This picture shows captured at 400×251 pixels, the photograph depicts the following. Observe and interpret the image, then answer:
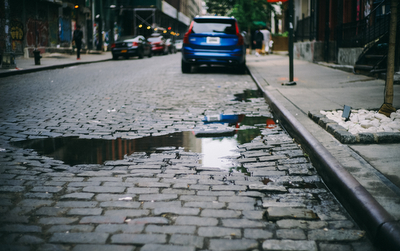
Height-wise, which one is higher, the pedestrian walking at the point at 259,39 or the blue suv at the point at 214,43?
the pedestrian walking at the point at 259,39

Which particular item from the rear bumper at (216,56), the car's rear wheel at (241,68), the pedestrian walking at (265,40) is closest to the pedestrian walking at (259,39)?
the pedestrian walking at (265,40)

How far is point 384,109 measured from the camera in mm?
5758

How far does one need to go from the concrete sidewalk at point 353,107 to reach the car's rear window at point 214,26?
3.46 metres

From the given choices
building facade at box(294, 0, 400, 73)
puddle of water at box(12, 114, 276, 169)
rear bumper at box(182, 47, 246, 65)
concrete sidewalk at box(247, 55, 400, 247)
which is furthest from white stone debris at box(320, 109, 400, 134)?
rear bumper at box(182, 47, 246, 65)

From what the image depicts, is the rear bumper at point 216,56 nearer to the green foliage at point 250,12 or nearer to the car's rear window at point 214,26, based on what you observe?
the car's rear window at point 214,26

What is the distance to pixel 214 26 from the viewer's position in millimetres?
14555

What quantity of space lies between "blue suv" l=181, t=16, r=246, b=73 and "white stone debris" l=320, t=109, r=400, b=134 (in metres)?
8.63

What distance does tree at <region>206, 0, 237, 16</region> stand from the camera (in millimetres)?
45562

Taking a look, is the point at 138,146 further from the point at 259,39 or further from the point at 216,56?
the point at 259,39

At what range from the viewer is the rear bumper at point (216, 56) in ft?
47.2

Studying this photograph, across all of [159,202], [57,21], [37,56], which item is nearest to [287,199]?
[159,202]

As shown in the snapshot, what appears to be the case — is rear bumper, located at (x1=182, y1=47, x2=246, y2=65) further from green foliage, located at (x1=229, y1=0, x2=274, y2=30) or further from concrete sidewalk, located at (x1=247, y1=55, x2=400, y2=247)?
green foliage, located at (x1=229, y1=0, x2=274, y2=30)

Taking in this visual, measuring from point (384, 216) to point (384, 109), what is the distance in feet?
11.6

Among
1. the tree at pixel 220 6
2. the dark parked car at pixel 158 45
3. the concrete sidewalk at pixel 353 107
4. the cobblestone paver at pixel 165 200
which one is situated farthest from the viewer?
the tree at pixel 220 6
